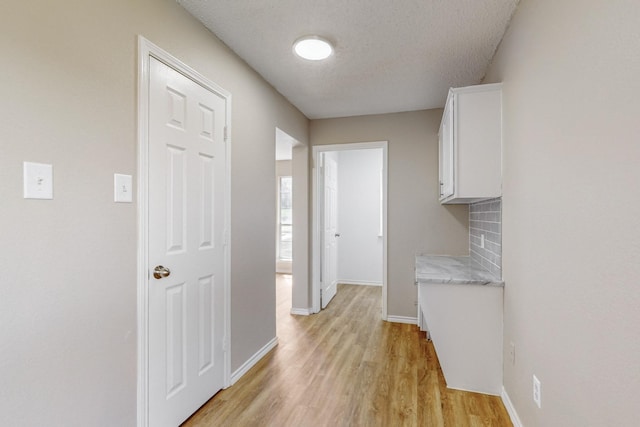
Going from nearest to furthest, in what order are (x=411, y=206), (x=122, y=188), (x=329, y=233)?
(x=122, y=188) → (x=411, y=206) → (x=329, y=233)

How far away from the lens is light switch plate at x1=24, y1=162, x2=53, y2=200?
3.65 ft

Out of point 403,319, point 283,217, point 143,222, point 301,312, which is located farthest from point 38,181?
point 283,217

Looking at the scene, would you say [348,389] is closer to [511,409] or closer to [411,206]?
[511,409]

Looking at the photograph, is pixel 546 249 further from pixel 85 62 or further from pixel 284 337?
pixel 284 337

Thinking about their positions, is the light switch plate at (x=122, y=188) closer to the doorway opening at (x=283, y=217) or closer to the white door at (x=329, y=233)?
the white door at (x=329, y=233)

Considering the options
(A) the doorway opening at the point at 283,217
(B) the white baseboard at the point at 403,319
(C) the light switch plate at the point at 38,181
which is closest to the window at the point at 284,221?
(A) the doorway opening at the point at 283,217

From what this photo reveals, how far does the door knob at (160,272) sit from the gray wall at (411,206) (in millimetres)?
2611

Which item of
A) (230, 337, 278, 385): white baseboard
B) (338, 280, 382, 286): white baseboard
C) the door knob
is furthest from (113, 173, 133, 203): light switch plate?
(338, 280, 382, 286): white baseboard

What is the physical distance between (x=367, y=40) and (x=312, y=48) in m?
0.38

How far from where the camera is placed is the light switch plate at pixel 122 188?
4.71ft

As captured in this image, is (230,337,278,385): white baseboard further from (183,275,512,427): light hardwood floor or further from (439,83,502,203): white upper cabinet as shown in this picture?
(439,83,502,203): white upper cabinet

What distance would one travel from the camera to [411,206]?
367 cm

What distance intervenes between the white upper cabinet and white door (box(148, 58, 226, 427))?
5.33ft

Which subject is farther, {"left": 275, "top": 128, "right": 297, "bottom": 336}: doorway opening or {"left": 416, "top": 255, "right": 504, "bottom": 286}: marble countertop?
{"left": 275, "top": 128, "right": 297, "bottom": 336}: doorway opening
